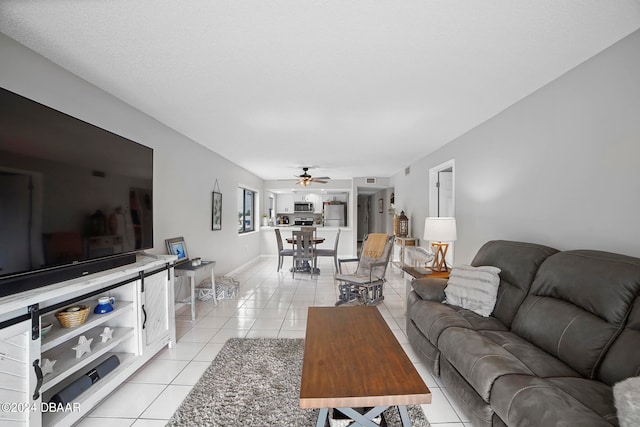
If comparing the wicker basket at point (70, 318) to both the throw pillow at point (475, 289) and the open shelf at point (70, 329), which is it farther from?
the throw pillow at point (475, 289)

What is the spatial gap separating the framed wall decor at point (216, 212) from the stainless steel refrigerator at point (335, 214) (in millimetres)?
5055

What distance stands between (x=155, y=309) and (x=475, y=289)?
2.82 metres

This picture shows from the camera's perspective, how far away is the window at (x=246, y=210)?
7.02 meters

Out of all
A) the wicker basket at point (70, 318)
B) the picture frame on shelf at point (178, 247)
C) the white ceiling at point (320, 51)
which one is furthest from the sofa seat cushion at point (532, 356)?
the picture frame on shelf at point (178, 247)

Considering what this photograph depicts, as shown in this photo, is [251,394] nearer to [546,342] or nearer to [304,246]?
[546,342]

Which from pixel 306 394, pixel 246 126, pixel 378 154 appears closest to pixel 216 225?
pixel 246 126

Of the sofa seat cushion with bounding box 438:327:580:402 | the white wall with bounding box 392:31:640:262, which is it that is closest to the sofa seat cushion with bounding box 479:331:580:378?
the sofa seat cushion with bounding box 438:327:580:402

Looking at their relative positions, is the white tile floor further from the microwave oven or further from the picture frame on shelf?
the microwave oven

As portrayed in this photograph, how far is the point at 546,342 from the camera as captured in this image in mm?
1662

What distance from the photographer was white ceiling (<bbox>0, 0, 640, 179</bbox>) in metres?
1.44

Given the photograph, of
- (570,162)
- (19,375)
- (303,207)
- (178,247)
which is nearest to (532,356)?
(570,162)

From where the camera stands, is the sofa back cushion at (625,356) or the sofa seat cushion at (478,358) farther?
the sofa seat cushion at (478,358)

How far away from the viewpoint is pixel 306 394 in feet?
4.10

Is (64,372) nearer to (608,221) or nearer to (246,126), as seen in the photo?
(246,126)
